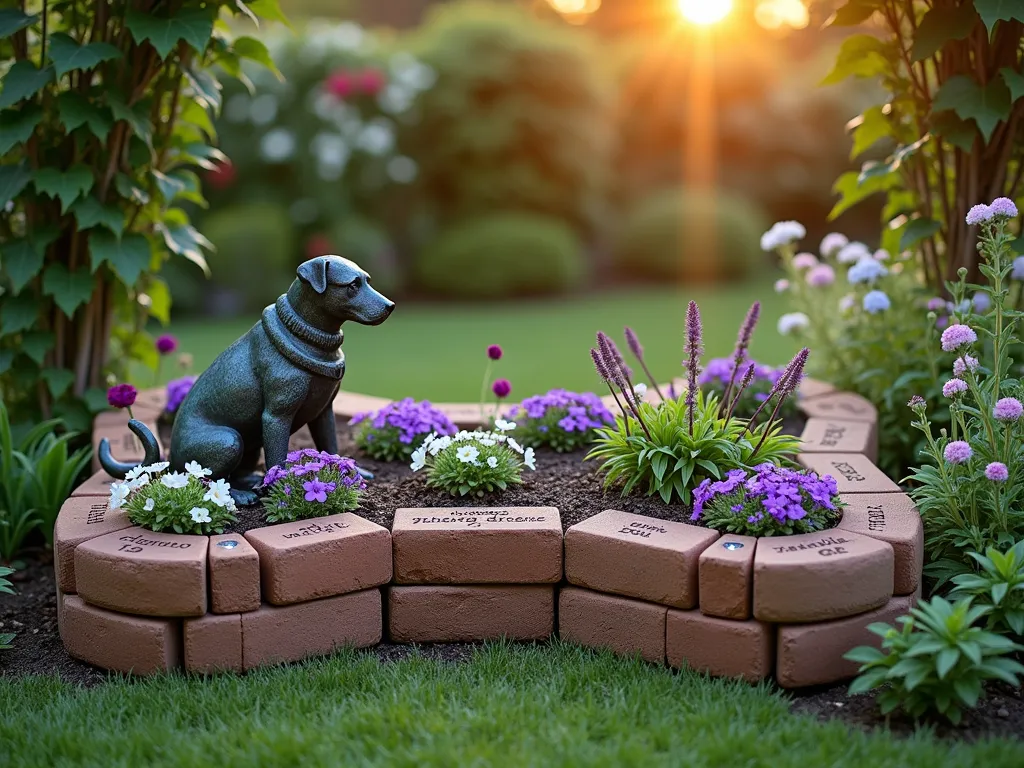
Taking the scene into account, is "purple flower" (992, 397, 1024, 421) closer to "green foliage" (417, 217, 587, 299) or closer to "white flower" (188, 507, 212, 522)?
"white flower" (188, 507, 212, 522)

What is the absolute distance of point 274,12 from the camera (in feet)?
15.2

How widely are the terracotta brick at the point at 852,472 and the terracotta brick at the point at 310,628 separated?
5.59ft

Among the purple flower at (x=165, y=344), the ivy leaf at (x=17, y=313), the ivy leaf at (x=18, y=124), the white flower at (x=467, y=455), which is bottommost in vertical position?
the white flower at (x=467, y=455)

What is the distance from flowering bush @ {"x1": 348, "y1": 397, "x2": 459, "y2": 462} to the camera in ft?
14.4

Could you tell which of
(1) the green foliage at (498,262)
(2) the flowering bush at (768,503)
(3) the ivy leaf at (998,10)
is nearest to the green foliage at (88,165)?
(2) the flowering bush at (768,503)

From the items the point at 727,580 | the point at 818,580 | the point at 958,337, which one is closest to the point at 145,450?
the point at 727,580

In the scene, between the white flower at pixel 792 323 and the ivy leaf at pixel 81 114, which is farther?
the white flower at pixel 792 323

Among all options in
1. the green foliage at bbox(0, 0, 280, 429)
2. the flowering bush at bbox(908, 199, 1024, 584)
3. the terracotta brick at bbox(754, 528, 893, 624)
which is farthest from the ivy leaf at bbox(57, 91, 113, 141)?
the flowering bush at bbox(908, 199, 1024, 584)

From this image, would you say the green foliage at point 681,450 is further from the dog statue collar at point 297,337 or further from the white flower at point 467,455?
the dog statue collar at point 297,337

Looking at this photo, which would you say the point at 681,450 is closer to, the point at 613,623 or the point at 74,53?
the point at 613,623

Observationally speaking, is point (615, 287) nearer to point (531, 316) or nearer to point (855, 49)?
point (531, 316)

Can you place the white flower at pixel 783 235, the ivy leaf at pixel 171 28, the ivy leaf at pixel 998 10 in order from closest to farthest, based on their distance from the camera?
1. the ivy leaf at pixel 998 10
2. the ivy leaf at pixel 171 28
3. the white flower at pixel 783 235

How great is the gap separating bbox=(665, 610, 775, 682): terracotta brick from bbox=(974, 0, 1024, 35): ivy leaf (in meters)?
2.44

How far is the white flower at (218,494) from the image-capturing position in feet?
11.4
